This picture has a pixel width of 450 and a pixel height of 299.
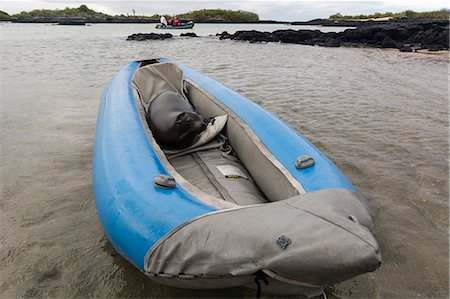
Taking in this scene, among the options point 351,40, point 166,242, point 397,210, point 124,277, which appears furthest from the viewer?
point 351,40

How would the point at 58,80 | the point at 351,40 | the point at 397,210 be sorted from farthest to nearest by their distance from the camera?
the point at 351,40 < the point at 58,80 < the point at 397,210

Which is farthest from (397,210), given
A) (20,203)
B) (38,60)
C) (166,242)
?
(38,60)

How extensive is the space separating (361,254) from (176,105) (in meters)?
2.72

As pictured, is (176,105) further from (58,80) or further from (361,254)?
(58,80)

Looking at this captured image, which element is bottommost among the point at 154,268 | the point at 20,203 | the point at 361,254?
the point at 20,203

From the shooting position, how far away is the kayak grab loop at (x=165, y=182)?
253 centimetres

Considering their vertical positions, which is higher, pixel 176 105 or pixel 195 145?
pixel 176 105

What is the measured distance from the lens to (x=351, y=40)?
23.3 metres

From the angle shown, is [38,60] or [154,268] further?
[38,60]

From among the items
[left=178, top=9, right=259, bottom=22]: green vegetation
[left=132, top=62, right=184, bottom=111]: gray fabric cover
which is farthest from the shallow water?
[left=178, top=9, right=259, bottom=22]: green vegetation

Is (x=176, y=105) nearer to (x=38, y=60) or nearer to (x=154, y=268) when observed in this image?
(x=154, y=268)

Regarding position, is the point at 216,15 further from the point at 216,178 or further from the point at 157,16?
the point at 216,178

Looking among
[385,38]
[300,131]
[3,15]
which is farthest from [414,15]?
[3,15]

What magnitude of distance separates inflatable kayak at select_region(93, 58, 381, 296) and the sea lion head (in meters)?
0.10
